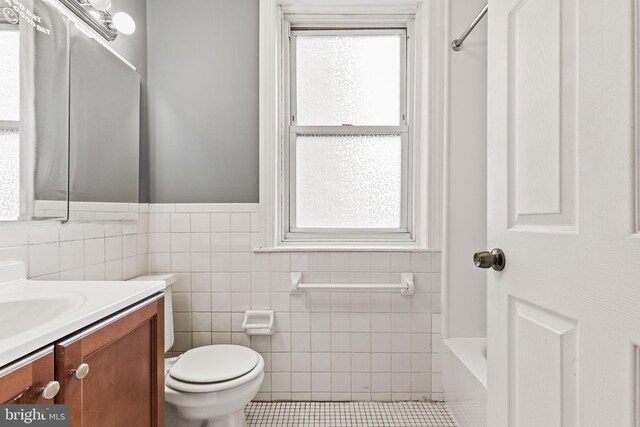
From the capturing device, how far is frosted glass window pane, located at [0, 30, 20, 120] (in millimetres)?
1010

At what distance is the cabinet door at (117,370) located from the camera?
727mm

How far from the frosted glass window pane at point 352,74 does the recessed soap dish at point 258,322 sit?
1.14 meters

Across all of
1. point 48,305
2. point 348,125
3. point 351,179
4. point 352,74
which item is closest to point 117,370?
point 48,305

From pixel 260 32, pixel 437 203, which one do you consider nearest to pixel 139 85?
pixel 260 32

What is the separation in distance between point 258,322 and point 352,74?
151cm

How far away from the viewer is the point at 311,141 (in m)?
2.02

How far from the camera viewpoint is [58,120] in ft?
3.92

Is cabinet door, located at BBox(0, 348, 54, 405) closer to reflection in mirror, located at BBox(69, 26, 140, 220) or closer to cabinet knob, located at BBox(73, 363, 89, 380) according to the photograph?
cabinet knob, located at BBox(73, 363, 89, 380)

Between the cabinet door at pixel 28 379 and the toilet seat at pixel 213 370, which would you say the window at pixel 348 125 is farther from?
the cabinet door at pixel 28 379

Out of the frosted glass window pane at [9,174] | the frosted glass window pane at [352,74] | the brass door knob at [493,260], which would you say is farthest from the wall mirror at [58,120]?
the brass door knob at [493,260]

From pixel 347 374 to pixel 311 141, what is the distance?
4.35 ft

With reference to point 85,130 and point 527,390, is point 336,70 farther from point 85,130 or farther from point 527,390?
point 527,390

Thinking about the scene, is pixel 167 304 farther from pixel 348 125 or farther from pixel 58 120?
pixel 348 125

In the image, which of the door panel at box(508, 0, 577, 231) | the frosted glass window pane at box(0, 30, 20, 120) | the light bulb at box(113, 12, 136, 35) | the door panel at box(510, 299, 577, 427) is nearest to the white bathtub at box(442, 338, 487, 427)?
the door panel at box(510, 299, 577, 427)
